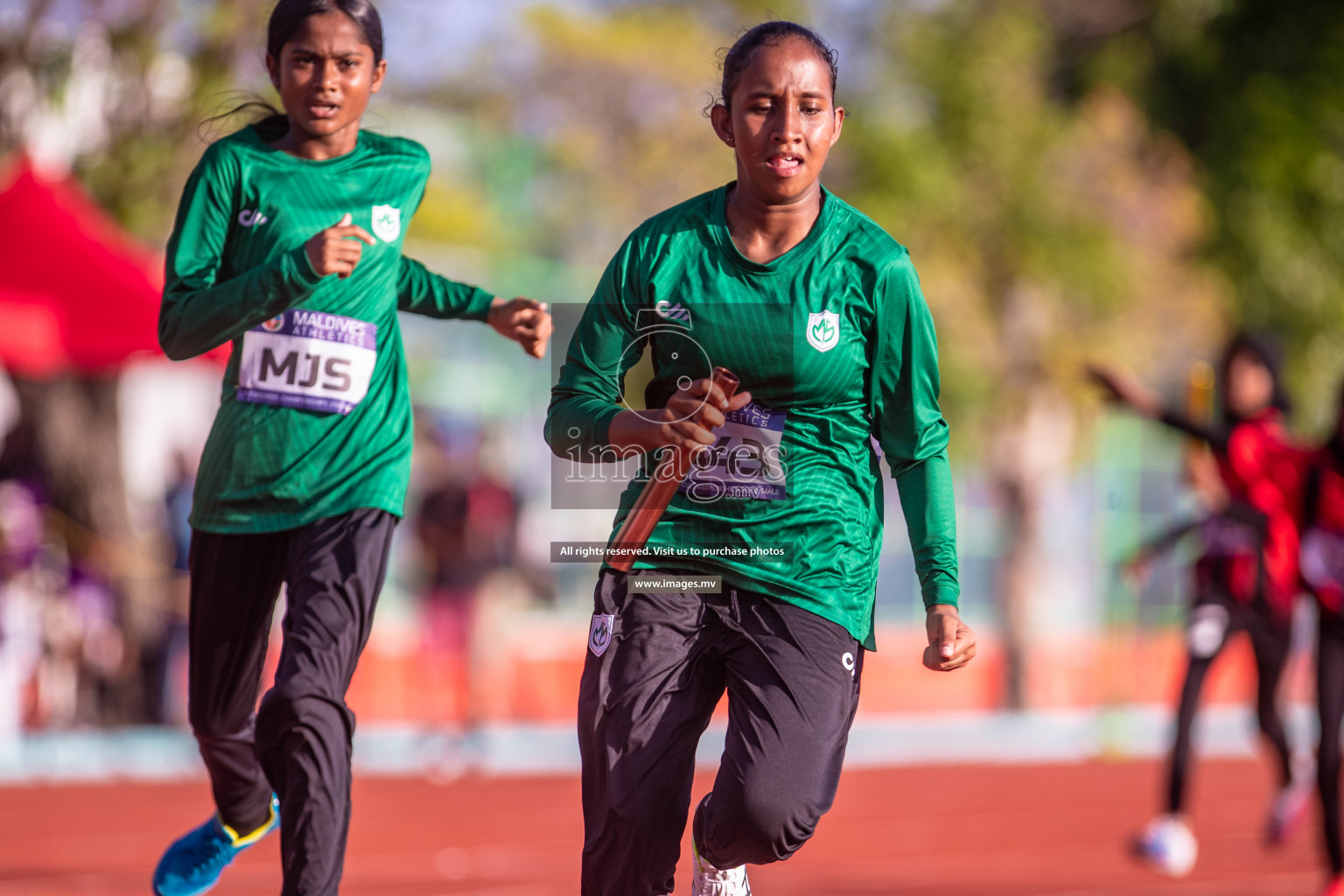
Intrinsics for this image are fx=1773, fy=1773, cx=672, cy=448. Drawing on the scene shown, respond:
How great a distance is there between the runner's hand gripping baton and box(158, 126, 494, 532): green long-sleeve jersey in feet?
2.72

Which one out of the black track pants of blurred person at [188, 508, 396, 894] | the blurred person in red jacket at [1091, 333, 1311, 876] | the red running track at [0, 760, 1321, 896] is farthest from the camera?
the red running track at [0, 760, 1321, 896]

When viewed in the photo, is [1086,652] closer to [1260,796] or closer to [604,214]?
[604,214]

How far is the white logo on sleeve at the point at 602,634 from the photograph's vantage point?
3.89 metres

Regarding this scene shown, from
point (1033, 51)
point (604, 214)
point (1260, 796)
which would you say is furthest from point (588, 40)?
point (1260, 796)

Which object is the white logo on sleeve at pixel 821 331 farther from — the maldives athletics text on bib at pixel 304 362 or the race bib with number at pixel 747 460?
the maldives athletics text on bib at pixel 304 362

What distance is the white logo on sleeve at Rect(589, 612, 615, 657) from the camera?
389 centimetres

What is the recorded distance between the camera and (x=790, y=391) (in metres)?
3.88

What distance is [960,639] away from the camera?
3803 millimetres

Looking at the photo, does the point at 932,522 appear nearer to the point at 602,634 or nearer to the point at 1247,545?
the point at 602,634

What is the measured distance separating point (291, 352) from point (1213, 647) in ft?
17.6

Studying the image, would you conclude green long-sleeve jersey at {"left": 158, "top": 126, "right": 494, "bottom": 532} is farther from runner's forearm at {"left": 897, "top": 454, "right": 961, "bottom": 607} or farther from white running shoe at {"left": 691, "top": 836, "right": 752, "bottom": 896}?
runner's forearm at {"left": 897, "top": 454, "right": 961, "bottom": 607}

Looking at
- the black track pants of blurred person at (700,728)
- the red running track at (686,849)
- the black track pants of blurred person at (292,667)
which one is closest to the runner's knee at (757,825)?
the black track pants of blurred person at (700,728)

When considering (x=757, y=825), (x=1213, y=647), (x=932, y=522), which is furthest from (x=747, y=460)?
(x=1213, y=647)

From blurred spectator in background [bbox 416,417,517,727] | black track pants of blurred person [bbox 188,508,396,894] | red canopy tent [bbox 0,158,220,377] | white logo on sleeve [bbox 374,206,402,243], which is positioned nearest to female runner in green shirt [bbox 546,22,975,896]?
black track pants of blurred person [bbox 188,508,396,894]
